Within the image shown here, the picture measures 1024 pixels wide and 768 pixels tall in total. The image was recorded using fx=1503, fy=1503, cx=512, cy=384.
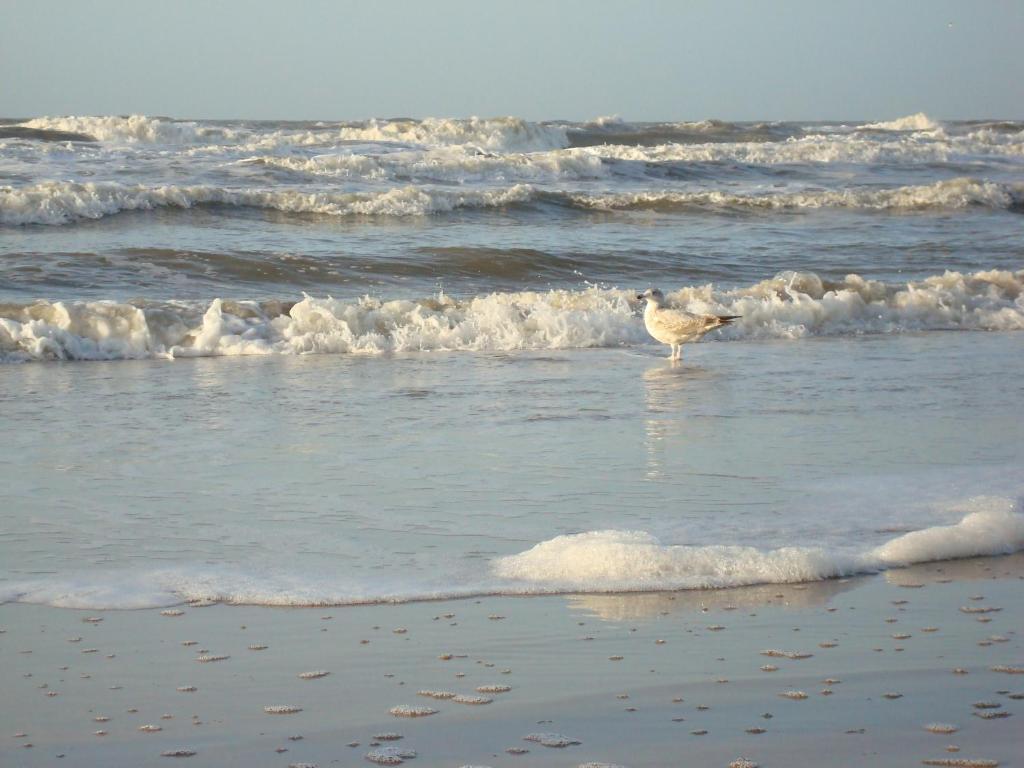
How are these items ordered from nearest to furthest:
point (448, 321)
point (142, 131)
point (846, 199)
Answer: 1. point (448, 321)
2. point (846, 199)
3. point (142, 131)

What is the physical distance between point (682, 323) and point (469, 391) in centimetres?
206

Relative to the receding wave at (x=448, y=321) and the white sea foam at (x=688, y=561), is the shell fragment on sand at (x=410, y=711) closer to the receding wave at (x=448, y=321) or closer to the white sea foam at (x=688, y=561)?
the white sea foam at (x=688, y=561)

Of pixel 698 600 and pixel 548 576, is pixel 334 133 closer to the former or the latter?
pixel 548 576

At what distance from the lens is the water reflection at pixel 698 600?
4.36m

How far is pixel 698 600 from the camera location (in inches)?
176

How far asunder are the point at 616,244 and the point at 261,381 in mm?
8902

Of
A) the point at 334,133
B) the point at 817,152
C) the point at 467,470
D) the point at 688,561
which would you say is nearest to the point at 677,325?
the point at 467,470

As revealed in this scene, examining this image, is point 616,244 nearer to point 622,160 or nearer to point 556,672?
point 622,160

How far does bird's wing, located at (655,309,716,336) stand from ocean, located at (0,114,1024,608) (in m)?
0.23

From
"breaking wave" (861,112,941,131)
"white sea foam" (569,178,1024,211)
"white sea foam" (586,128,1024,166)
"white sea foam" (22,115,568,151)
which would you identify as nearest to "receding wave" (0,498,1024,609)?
"white sea foam" (569,178,1024,211)

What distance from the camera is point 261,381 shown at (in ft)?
29.3

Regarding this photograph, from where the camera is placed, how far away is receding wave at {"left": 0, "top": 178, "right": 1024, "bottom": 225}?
1762 cm

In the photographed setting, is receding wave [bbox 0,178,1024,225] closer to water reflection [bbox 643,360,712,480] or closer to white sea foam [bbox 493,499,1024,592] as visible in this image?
water reflection [bbox 643,360,712,480]

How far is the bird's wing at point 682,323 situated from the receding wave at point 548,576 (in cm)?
499
